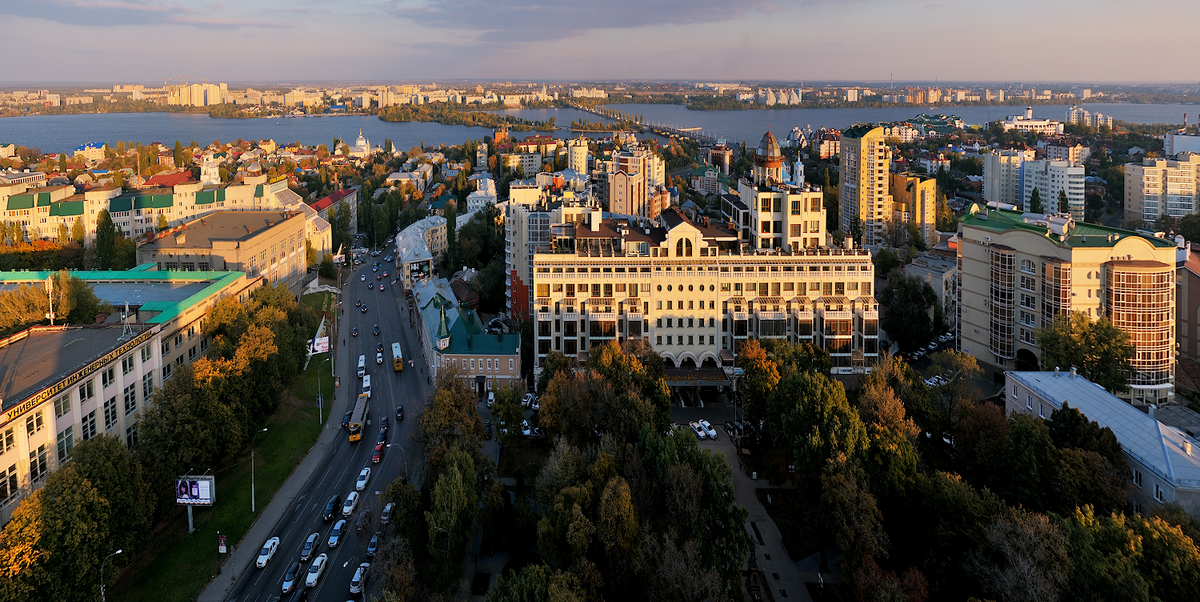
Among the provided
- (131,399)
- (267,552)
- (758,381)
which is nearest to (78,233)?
(131,399)

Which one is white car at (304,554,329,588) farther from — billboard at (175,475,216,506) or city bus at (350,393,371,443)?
city bus at (350,393,371,443)

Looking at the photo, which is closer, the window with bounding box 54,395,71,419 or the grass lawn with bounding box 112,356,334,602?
the grass lawn with bounding box 112,356,334,602

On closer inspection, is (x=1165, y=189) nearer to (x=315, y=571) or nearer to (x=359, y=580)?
(x=359, y=580)

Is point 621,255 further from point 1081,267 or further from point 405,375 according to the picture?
point 1081,267

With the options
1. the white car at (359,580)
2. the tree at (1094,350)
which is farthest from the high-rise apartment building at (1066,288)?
the white car at (359,580)

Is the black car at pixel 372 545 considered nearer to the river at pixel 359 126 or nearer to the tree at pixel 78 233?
the tree at pixel 78 233

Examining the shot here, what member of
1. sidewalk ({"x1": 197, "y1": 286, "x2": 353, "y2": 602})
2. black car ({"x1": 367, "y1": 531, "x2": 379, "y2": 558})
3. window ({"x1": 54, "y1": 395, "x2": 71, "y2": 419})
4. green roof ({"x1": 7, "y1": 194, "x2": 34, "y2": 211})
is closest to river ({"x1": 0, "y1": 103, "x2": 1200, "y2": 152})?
green roof ({"x1": 7, "y1": 194, "x2": 34, "y2": 211})
